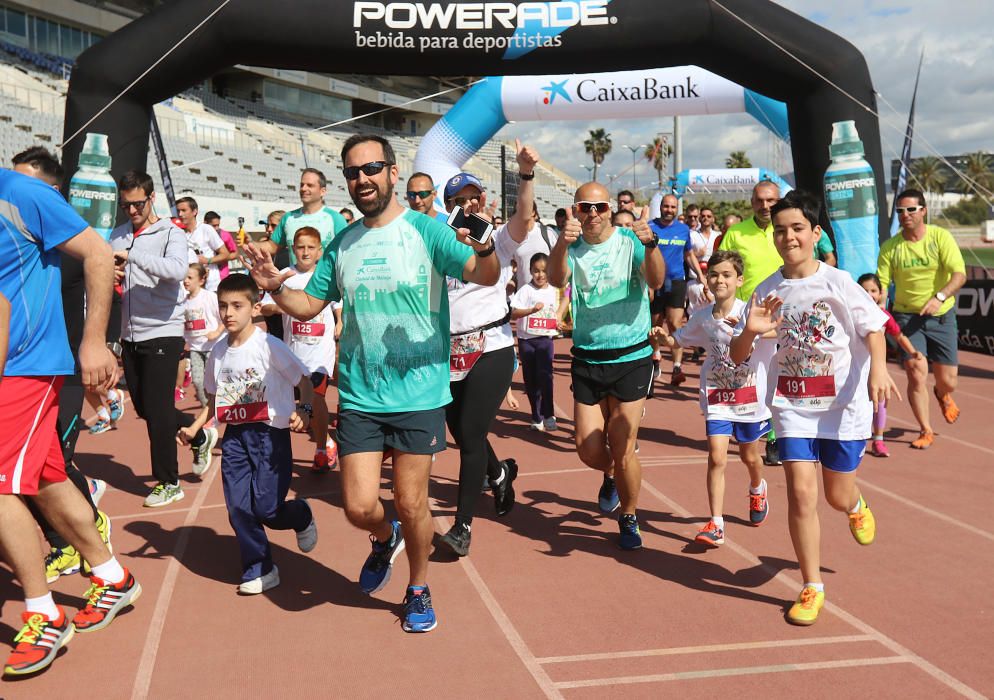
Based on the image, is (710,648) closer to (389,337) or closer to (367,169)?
(389,337)

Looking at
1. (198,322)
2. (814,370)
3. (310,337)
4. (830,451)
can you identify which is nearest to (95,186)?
(198,322)

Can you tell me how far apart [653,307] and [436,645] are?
9.25 metres

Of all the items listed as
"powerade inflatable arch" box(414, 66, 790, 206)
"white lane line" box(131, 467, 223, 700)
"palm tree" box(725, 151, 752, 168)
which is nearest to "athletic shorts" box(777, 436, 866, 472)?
"white lane line" box(131, 467, 223, 700)

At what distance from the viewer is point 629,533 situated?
4.99 m

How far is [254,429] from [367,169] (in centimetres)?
157

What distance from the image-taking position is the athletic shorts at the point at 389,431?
12.6ft

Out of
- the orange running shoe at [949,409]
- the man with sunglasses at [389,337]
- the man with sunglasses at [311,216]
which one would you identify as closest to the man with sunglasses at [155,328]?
the man with sunglasses at [311,216]

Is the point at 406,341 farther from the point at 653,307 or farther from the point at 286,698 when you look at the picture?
the point at 653,307

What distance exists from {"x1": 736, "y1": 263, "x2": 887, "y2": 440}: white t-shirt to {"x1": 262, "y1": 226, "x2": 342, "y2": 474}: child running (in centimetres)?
310

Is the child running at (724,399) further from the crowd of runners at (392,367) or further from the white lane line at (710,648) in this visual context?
the white lane line at (710,648)

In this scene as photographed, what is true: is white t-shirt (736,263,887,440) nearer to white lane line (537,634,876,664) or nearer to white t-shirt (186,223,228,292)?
white lane line (537,634,876,664)

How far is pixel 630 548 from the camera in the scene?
4.98 metres

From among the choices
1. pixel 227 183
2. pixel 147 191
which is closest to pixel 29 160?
pixel 147 191

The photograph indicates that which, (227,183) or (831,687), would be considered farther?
(227,183)
